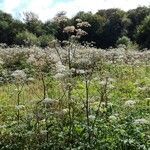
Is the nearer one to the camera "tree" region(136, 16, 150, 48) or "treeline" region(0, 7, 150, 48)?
"tree" region(136, 16, 150, 48)

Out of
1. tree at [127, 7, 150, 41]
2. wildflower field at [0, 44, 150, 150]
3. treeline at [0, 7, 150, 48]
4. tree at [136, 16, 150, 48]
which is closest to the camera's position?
wildflower field at [0, 44, 150, 150]

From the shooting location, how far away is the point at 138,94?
1424 centimetres

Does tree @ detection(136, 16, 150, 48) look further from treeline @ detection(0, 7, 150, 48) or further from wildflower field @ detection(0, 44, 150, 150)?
wildflower field @ detection(0, 44, 150, 150)

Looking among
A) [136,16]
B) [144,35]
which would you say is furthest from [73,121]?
[136,16]

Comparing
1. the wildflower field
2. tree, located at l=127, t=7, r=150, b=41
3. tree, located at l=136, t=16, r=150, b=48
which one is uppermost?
tree, located at l=127, t=7, r=150, b=41

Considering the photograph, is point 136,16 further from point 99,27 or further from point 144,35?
point 144,35

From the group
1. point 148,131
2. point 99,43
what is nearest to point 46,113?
point 148,131

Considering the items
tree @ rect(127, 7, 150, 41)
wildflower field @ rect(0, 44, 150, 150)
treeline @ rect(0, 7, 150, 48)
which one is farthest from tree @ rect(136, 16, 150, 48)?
wildflower field @ rect(0, 44, 150, 150)

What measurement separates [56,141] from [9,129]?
1.65 meters

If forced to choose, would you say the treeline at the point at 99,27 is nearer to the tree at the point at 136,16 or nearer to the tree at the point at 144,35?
the tree at the point at 136,16

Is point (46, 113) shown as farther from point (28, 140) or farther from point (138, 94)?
point (138, 94)

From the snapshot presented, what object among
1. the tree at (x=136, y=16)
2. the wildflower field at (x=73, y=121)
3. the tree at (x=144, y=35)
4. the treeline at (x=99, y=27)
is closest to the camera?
the wildflower field at (x=73, y=121)

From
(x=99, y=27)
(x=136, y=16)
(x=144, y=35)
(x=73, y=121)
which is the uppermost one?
(x=136, y=16)

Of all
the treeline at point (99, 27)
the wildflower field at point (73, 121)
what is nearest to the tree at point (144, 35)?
the treeline at point (99, 27)
